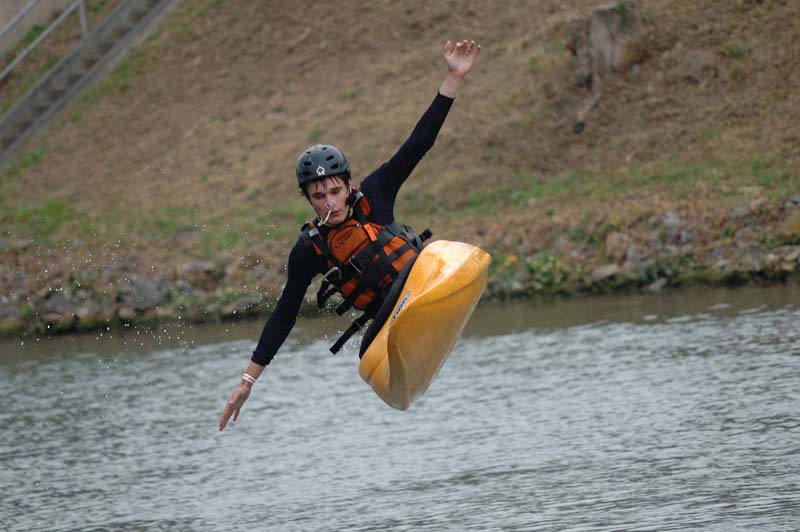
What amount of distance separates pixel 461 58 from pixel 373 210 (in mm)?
983

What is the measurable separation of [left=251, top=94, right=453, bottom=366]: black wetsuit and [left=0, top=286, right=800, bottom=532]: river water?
124cm

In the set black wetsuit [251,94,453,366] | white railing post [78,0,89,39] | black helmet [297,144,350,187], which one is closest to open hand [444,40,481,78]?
black wetsuit [251,94,453,366]

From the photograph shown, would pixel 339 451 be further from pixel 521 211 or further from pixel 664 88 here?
pixel 664 88

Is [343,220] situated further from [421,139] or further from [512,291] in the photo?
[512,291]

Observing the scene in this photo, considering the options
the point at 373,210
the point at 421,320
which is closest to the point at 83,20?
the point at 373,210

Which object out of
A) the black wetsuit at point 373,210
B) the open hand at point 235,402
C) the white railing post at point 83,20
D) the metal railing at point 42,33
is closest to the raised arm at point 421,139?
the black wetsuit at point 373,210

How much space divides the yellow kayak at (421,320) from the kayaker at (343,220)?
7.5 inches

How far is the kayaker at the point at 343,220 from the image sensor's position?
7.35 metres

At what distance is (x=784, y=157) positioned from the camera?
17484mm

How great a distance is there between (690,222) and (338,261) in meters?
10.0

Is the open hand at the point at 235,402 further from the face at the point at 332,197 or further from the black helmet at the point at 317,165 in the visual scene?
the black helmet at the point at 317,165

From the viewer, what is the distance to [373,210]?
7535 mm

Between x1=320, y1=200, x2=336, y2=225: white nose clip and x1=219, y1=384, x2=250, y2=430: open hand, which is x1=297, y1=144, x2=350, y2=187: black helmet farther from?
x1=219, y1=384, x2=250, y2=430: open hand

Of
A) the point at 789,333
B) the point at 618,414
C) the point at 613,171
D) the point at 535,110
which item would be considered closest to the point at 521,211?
the point at 613,171
